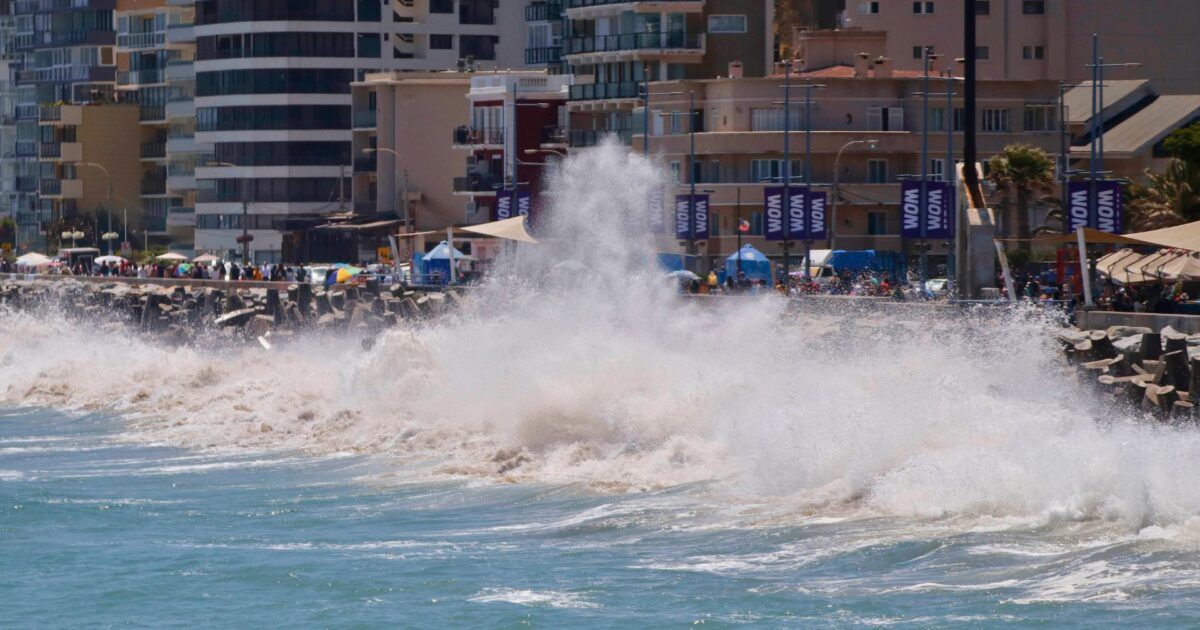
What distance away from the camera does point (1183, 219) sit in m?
55.9

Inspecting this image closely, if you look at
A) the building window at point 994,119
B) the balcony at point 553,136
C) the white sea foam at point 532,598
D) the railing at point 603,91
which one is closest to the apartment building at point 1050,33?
the railing at point 603,91

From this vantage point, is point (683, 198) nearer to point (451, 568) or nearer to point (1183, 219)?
point (1183, 219)

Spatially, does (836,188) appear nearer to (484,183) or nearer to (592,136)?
(592,136)

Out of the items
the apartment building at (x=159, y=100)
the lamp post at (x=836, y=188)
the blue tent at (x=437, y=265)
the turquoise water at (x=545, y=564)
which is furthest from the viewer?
the apartment building at (x=159, y=100)

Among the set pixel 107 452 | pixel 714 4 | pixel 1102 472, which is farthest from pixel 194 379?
pixel 714 4

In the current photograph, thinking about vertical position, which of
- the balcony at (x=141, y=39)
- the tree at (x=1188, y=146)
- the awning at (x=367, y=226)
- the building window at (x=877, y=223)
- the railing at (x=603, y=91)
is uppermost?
the balcony at (x=141, y=39)

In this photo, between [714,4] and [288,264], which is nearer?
[714,4]

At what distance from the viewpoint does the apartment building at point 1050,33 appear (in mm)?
83562

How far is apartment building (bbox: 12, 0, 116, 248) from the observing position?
121m

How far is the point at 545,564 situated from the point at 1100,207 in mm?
30308

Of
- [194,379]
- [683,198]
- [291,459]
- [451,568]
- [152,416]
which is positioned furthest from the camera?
[683,198]

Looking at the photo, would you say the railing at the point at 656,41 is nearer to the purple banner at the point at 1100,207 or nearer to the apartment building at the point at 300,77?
the apartment building at the point at 300,77

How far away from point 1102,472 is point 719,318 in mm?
15505

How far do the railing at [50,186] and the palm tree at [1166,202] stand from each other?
7399cm
